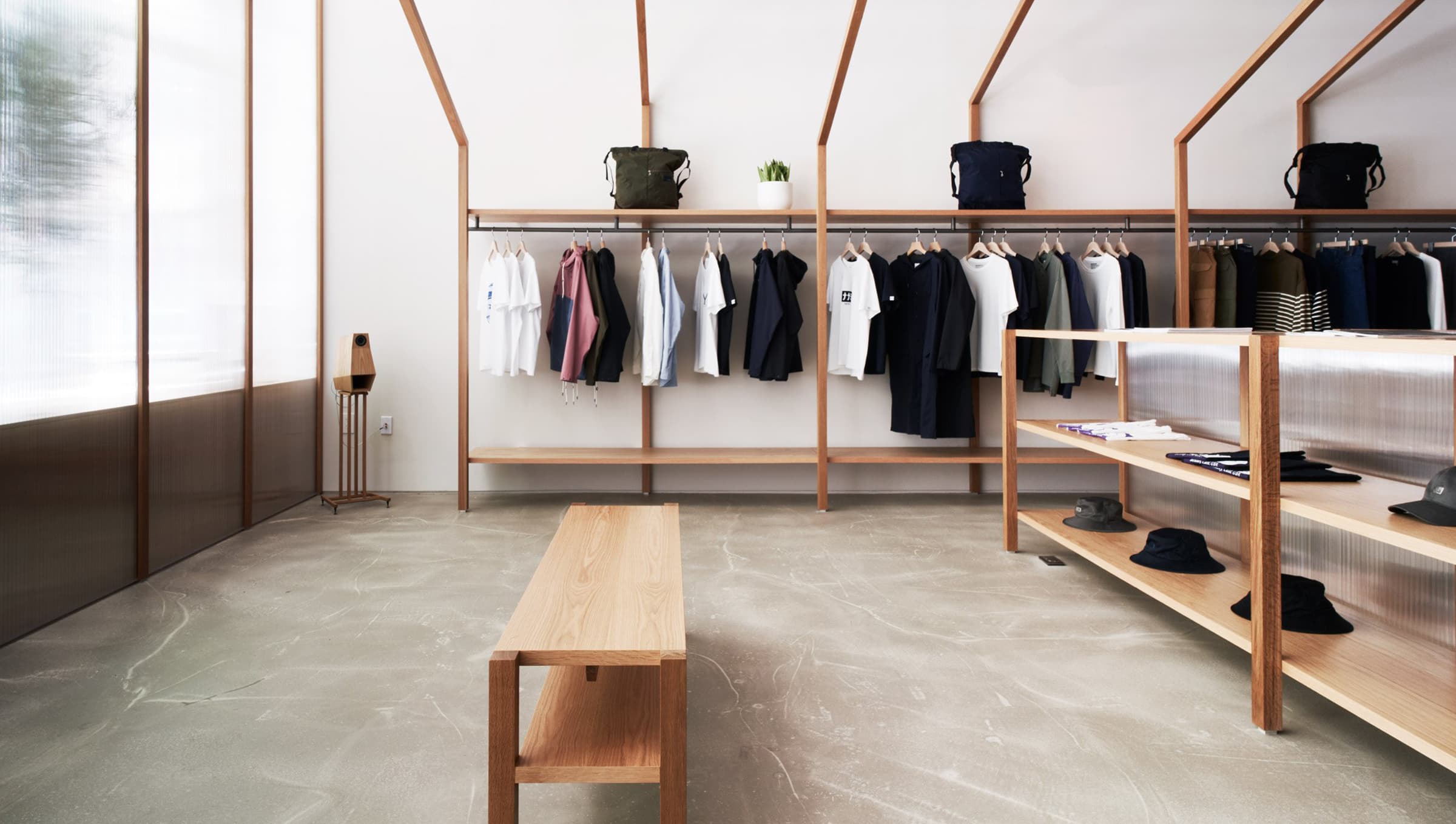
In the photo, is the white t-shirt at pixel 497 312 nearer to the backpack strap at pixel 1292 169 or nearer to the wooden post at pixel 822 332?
the wooden post at pixel 822 332

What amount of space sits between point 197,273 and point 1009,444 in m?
3.82

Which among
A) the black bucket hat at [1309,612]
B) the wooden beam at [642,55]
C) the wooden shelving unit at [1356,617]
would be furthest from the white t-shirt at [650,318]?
the black bucket hat at [1309,612]

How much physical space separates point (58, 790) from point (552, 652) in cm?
121

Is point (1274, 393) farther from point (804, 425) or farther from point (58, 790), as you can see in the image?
point (804, 425)

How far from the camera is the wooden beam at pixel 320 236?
5164mm

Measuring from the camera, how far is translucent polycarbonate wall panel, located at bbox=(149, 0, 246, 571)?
11.5 feet

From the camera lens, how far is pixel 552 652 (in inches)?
56.3

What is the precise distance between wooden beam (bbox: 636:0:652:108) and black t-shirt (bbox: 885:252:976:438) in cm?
186

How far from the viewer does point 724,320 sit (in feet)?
16.5

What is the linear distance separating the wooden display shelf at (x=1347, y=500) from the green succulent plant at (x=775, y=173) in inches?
104

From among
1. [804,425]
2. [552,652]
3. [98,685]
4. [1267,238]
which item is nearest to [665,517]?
[552,652]

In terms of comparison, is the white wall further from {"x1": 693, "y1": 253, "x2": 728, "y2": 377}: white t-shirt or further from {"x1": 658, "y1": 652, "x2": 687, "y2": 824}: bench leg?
{"x1": 658, "y1": 652, "x2": 687, "y2": 824}: bench leg

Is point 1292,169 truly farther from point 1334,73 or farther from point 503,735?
point 503,735

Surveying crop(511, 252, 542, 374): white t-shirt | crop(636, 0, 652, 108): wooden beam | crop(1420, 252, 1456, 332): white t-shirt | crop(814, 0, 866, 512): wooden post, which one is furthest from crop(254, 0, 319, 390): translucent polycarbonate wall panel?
crop(1420, 252, 1456, 332): white t-shirt
